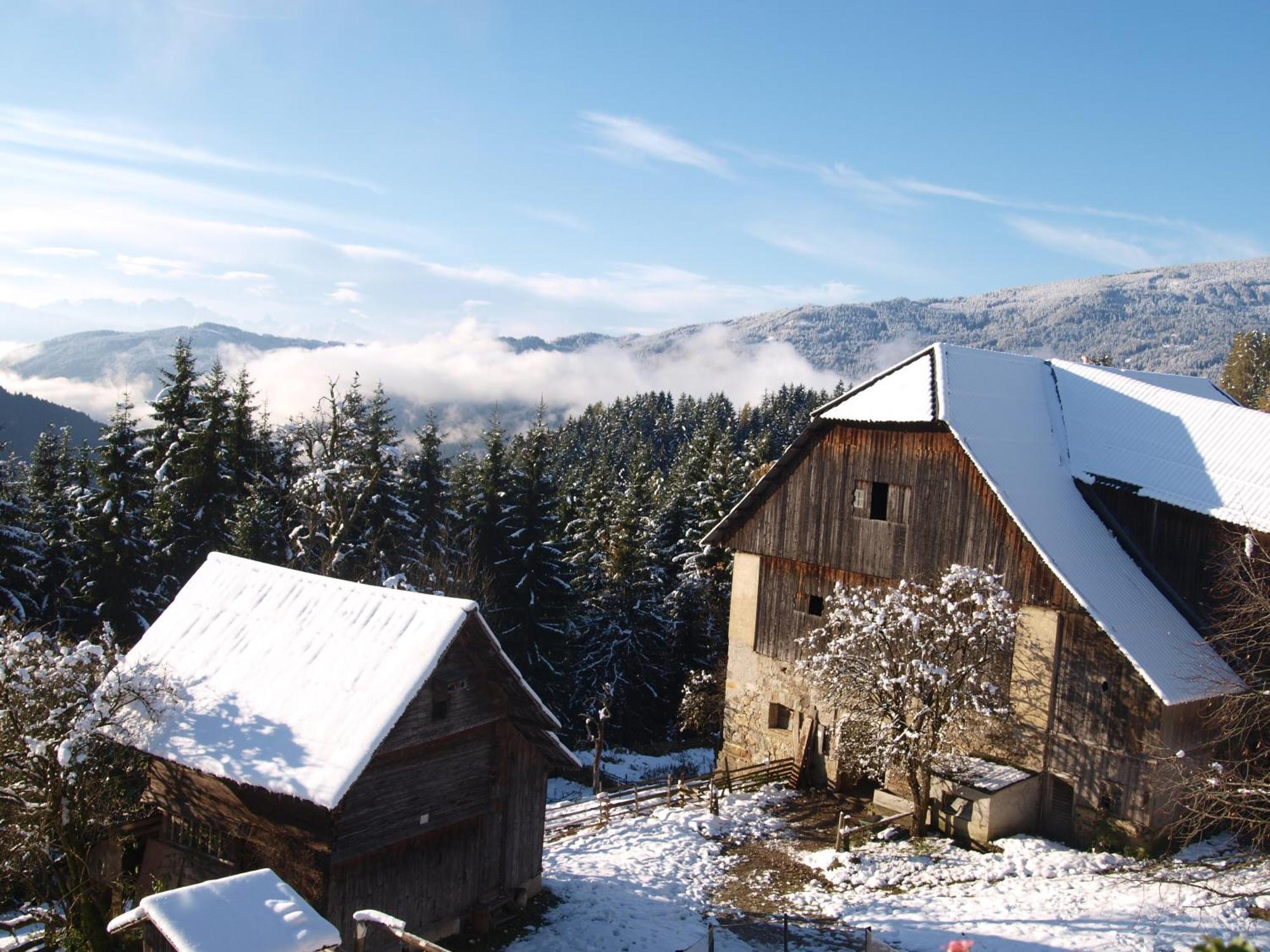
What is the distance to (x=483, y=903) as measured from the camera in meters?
17.5

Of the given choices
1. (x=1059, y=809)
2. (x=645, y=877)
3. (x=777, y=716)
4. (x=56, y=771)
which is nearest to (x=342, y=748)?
(x=56, y=771)

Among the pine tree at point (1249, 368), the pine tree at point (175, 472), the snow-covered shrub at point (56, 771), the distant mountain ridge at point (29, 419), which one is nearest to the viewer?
the snow-covered shrub at point (56, 771)

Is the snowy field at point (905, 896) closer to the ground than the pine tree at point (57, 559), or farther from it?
closer to the ground

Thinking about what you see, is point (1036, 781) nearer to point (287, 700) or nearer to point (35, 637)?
point (287, 700)

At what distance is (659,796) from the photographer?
26656mm

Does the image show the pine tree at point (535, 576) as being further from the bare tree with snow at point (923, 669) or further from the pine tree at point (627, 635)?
the bare tree with snow at point (923, 669)

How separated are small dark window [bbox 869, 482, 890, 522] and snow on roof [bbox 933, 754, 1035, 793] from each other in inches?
264

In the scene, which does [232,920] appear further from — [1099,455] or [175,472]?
[175,472]

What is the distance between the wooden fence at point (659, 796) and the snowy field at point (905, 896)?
173cm

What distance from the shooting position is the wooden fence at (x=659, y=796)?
25.1 metres

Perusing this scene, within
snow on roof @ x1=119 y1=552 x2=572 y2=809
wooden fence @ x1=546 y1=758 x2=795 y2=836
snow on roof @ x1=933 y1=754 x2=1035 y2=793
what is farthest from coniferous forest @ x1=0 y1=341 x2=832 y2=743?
snow on roof @ x1=933 y1=754 x2=1035 y2=793

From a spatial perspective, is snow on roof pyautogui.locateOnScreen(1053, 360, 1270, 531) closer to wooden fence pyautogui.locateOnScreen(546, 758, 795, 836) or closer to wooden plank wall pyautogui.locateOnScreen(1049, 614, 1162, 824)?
wooden plank wall pyautogui.locateOnScreen(1049, 614, 1162, 824)

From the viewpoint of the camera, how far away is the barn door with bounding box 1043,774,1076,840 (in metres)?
21.5

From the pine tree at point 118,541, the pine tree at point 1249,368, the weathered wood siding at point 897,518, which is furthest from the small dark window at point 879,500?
the pine tree at point 1249,368
